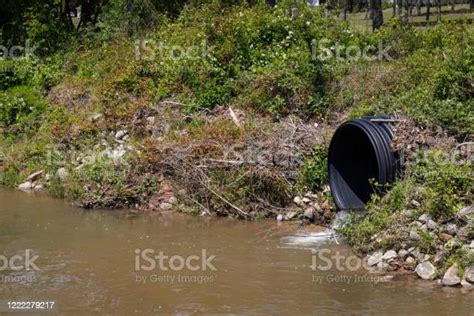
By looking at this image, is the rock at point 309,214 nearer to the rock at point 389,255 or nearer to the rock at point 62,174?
the rock at point 389,255

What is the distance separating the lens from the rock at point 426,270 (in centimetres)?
953

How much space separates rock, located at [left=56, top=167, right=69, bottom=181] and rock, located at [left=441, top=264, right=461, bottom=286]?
8.32 meters

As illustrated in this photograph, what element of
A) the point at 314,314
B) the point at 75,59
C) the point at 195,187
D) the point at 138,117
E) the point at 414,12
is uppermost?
the point at 414,12

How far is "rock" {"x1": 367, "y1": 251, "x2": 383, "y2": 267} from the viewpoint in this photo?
33.4 feet

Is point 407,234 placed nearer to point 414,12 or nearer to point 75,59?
point 75,59

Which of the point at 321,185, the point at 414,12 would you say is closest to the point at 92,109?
the point at 321,185

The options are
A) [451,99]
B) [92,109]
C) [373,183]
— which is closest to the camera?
[373,183]

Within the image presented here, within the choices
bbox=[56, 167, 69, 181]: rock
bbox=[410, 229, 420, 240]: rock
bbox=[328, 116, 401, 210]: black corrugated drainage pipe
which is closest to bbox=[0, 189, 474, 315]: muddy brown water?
bbox=[410, 229, 420, 240]: rock

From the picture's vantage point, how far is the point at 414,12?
4612cm

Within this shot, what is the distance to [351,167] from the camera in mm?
13016

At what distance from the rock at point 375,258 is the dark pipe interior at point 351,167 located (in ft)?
6.15

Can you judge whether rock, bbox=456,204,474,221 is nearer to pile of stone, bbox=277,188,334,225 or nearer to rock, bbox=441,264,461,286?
rock, bbox=441,264,461,286

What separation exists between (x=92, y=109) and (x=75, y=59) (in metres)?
4.09

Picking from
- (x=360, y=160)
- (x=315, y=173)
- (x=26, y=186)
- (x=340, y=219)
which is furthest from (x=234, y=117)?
(x=26, y=186)
